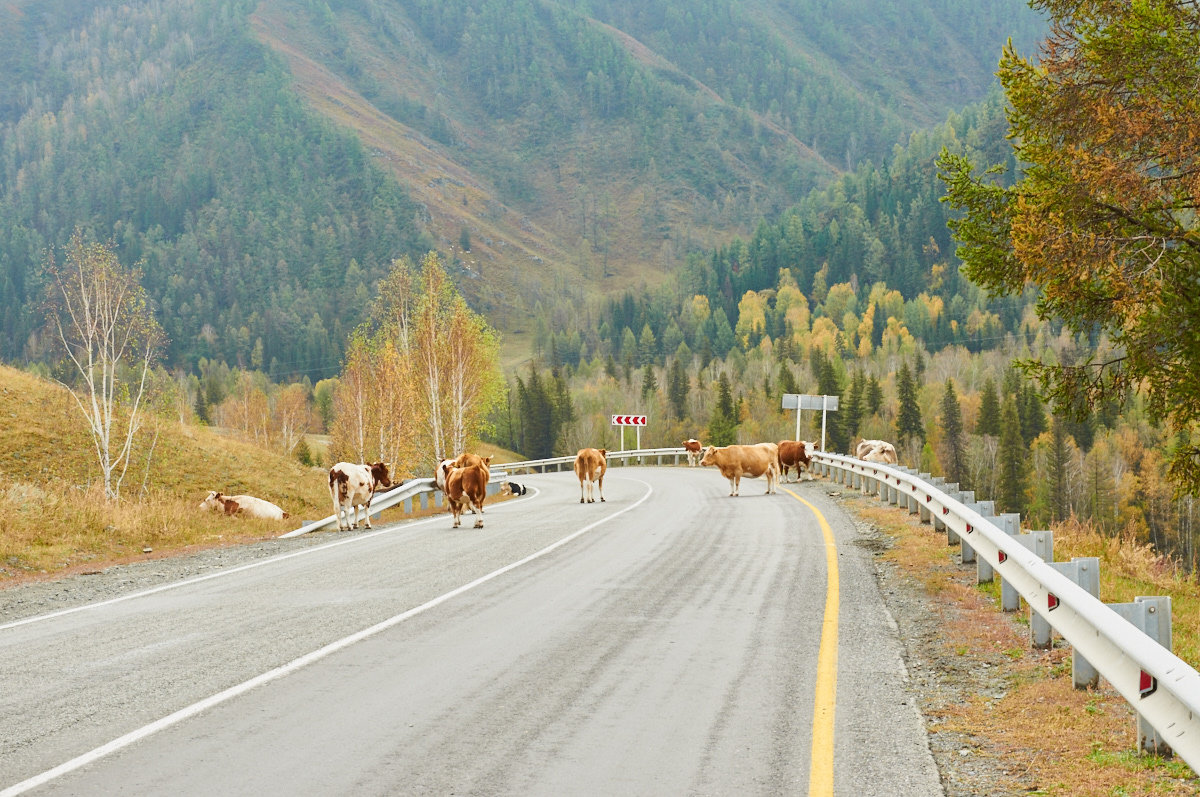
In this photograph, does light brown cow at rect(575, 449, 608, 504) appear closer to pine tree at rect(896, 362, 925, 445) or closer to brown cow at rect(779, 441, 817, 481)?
brown cow at rect(779, 441, 817, 481)

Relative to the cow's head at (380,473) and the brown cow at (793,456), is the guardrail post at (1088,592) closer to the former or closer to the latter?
the cow's head at (380,473)

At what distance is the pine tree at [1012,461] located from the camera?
107 meters

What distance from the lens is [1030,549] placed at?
1007cm

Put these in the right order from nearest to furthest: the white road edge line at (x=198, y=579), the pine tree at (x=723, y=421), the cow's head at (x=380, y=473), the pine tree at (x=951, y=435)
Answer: the white road edge line at (x=198, y=579) < the cow's head at (x=380, y=473) < the pine tree at (x=951, y=435) < the pine tree at (x=723, y=421)

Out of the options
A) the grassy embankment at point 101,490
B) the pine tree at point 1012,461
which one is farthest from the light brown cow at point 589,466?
the pine tree at point 1012,461

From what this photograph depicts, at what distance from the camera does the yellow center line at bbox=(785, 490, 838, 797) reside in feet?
19.4

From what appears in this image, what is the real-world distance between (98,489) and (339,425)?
1965 inches

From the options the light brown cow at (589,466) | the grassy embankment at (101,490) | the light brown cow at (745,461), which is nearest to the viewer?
the grassy embankment at (101,490)

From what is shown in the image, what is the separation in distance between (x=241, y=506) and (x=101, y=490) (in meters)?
6.68

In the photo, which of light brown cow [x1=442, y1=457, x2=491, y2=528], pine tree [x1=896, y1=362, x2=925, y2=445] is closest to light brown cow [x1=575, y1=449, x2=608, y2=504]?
light brown cow [x1=442, y1=457, x2=491, y2=528]

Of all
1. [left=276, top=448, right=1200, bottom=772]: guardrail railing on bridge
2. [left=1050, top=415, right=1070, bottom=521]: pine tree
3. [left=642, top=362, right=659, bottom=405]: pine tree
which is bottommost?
[left=1050, top=415, right=1070, bottom=521]: pine tree

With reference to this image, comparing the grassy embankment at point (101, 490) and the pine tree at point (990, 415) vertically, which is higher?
the pine tree at point (990, 415)

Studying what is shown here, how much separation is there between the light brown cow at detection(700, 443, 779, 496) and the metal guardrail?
825 inches

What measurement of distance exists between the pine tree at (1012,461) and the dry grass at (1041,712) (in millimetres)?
98555
